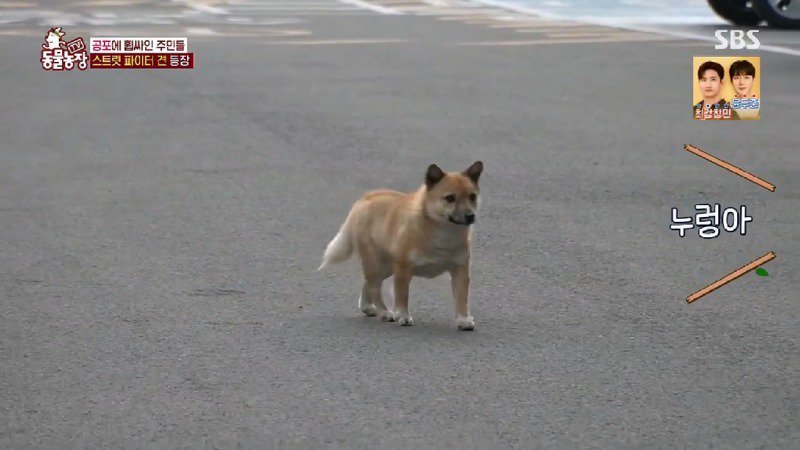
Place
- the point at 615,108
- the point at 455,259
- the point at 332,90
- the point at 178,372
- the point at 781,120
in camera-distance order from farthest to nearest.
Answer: the point at 332,90
the point at 615,108
the point at 781,120
the point at 455,259
the point at 178,372

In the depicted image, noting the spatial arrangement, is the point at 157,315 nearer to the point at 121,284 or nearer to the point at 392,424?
the point at 121,284

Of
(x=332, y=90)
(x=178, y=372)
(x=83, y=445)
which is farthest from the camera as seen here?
(x=332, y=90)

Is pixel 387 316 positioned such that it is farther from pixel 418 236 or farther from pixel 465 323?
pixel 418 236

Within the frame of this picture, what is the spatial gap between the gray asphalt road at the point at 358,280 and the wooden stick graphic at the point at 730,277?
80 millimetres

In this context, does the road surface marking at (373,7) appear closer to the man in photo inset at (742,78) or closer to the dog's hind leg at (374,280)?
the man in photo inset at (742,78)

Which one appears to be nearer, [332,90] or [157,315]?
[157,315]

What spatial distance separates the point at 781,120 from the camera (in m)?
A: 16.0

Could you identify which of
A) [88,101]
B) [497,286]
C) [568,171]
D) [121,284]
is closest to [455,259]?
[497,286]

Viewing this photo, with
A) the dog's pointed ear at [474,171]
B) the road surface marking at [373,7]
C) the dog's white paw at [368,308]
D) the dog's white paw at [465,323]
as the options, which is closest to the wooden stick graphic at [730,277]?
the dog's white paw at [465,323]

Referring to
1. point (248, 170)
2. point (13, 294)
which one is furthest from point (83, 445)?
point (248, 170)

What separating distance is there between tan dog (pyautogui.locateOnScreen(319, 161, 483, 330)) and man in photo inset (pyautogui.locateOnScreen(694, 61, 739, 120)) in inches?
228

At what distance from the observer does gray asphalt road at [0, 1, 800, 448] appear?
653 cm

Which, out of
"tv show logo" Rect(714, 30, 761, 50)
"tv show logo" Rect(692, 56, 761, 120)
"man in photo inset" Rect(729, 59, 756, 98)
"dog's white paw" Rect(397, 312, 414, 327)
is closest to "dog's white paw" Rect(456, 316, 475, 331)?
"dog's white paw" Rect(397, 312, 414, 327)

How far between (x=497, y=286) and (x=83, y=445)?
3.41 metres
